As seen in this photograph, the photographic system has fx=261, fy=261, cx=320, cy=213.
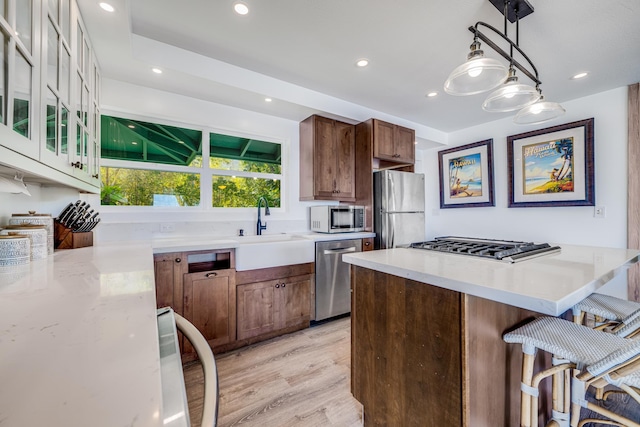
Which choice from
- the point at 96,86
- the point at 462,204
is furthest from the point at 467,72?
the point at 462,204

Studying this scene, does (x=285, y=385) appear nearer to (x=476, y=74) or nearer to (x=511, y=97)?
(x=476, y=74)

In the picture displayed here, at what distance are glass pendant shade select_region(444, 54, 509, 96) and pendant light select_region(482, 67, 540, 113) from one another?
0.10 m

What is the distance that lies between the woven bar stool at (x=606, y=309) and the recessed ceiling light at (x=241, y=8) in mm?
2683

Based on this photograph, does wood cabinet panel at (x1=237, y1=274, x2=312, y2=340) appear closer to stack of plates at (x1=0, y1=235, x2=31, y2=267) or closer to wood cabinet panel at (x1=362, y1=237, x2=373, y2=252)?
wood cabinet panel at (x1=362, y1=237, x2=373, y2=252)

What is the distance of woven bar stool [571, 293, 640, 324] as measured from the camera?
139 cm

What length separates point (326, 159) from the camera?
317 cm

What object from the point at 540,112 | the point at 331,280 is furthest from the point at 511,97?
the point at 331,280

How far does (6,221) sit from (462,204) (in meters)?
4.88

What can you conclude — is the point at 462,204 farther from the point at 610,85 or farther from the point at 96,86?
the point at 96,86

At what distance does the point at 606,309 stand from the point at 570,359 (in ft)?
2.52

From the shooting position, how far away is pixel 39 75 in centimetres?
101

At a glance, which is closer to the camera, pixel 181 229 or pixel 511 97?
pixel 511 97

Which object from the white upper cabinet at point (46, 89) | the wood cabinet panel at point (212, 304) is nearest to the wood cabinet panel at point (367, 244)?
the wood cabinet panel at point (212, 304)

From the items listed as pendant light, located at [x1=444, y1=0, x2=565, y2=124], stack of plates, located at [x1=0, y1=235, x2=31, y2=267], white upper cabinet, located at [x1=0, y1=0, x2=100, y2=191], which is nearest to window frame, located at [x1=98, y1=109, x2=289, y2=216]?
white upper cabinet, located at [x1=0, y1=0, x2=100, y2=191]
